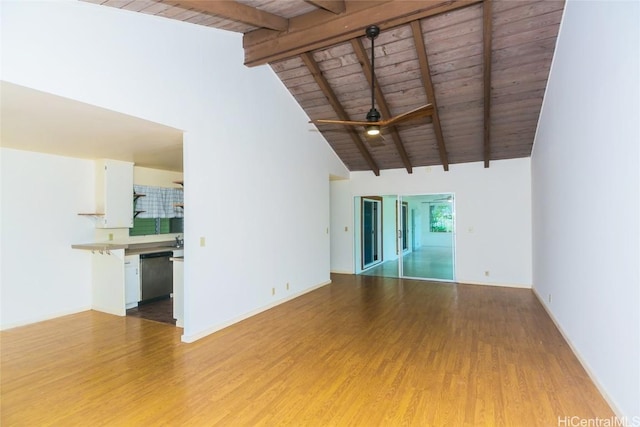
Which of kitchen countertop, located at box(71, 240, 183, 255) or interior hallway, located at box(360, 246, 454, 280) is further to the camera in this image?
interior hallway, located at box(360, 246, 454, 280)

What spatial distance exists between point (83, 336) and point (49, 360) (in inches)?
25.8

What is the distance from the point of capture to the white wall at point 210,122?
251cm

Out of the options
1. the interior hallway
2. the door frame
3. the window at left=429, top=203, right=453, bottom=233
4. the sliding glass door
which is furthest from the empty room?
the window at left=429, top=203, right=453, bottom=233

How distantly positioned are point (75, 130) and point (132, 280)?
258 cm

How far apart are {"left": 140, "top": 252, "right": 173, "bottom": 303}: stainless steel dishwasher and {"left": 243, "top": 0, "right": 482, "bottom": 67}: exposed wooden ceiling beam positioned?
11.8ft

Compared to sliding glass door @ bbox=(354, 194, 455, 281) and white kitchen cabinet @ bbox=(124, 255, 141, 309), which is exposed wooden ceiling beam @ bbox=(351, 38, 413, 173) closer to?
sliding glass door @ bbox=(354, 194, 455, 281)

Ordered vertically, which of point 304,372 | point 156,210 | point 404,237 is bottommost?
point 304,372

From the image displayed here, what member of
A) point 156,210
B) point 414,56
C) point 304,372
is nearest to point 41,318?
point 156,210

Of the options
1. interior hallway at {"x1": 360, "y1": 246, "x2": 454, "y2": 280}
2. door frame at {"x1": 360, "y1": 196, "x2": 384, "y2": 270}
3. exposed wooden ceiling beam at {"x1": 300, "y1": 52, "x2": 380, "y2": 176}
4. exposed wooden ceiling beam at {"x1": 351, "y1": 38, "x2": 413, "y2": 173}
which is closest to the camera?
exposed wooden ceiling beam at {"x1": 351, "y1": 38, "x2": 413, "y2": 173}

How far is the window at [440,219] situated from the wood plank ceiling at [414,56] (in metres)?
6.88

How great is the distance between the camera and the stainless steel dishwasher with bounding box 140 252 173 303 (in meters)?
5.23

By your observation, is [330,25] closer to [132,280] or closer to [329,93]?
[329,93]

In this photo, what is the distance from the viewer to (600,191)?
8.12 feet

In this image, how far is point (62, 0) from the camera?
252cm
